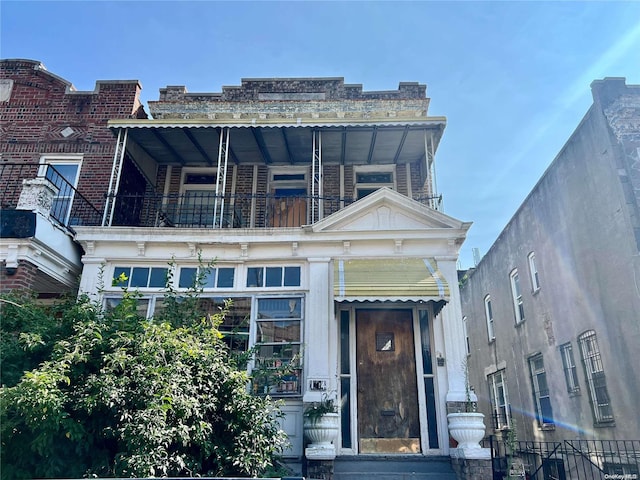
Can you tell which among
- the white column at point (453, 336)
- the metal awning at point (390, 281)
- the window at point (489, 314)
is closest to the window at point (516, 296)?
the window at point (489, 314)

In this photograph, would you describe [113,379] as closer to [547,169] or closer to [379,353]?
[379,353]

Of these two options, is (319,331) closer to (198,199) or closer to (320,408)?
(320,408)

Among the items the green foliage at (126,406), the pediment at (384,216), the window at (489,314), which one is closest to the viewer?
the green foliage at (126,406)

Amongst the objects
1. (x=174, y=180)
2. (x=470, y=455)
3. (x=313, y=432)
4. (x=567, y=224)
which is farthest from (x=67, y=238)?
(x=567, y=224)

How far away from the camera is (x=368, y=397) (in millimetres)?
8703

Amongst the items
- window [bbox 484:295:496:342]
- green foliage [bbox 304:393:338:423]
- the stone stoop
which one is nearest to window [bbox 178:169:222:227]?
green foliage [bbox 304:393:338:423]

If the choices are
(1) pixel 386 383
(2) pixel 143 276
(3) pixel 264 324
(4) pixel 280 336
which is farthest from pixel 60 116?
(1) pixel 386 383

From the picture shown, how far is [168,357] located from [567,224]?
11.1 meters

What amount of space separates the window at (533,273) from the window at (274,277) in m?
8.97

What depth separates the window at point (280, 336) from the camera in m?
8.66

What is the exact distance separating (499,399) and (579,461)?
6.41m

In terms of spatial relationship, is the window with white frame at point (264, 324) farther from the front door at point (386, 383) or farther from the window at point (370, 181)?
the window at point (370, 181)

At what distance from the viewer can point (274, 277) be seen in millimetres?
9477

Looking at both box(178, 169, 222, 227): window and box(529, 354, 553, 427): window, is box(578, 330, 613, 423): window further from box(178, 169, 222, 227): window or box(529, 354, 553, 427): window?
box(178, 169, 222, 227): window
